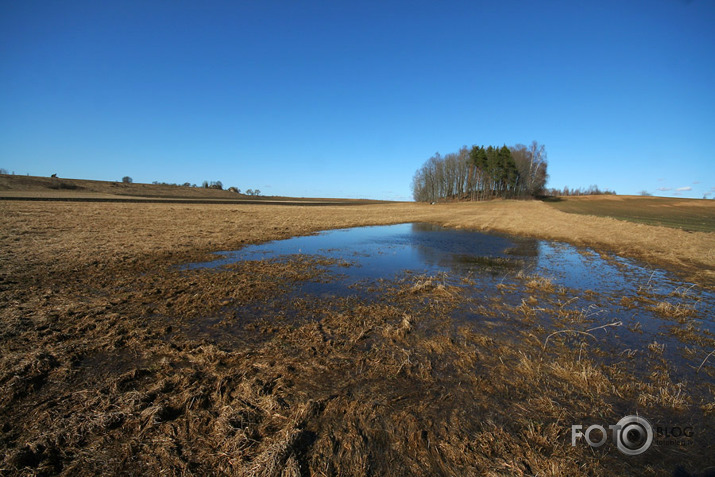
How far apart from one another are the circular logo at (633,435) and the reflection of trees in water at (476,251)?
8.25m

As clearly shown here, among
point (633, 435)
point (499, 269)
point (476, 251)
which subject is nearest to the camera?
point (633, 435)

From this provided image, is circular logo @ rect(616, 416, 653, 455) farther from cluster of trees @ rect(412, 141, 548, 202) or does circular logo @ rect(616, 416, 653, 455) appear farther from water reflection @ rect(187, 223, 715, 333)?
cluster of trees @ rect(412, 141, 548, 202)

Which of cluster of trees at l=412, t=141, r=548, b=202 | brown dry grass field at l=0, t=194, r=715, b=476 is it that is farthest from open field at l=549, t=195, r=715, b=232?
brown dry grass field at l=0, t=194, r=715, b=476

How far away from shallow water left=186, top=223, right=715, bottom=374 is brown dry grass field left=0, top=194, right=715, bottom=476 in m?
0.60

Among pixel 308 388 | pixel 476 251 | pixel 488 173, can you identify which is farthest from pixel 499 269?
pixel 488 173

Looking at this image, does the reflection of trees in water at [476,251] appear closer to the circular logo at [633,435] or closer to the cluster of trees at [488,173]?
the circular logo at [633,435]

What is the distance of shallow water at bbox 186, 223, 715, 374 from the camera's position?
7.15 metres

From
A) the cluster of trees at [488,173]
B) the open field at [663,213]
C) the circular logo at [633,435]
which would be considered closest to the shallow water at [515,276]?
the circular logo at [633,435]

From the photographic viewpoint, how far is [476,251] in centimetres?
1655

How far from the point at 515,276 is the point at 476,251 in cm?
560

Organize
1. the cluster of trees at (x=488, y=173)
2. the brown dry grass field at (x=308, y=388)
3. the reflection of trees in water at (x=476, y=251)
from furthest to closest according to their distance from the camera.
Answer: the cluster of trees at (x=488, y=173)
the reflection of trees in water at (x=476, y=251)
the brown dry grass field at (x=308, y=388)

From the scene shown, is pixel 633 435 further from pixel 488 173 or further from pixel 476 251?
pixel 488 173

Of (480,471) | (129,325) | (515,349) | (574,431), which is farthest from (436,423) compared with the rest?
(129,325)

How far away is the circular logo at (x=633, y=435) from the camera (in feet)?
11.0
